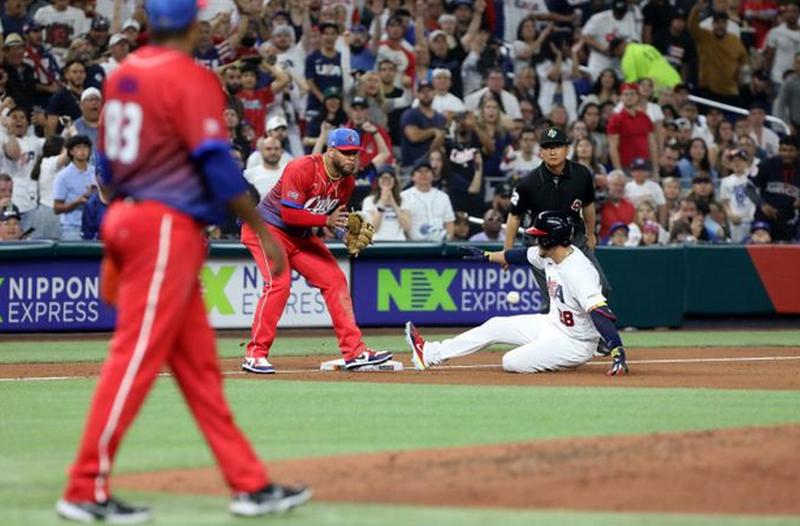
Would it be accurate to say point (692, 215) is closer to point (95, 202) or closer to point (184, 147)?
point (95, 202)

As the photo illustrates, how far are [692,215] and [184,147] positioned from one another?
49.8 feet

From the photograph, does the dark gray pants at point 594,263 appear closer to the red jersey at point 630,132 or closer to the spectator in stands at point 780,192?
the spectator in stands at point 780,192

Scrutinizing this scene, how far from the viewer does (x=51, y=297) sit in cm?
1794

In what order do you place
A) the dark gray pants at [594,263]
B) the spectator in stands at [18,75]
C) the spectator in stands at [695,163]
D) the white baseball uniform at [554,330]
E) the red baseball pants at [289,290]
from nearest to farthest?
1. the white baseball uniform at [554,330]
2. the red baseball pants at [289,290]
3. the dark gray pants at [594,263]
4. the spectator in stands at [18,75]
5. the spectator in stands at [695,163]

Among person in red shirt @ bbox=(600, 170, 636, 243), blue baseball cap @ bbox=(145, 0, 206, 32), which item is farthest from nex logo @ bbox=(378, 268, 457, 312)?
blue baseball cap @ bbox=(145, 0, 206, 32)

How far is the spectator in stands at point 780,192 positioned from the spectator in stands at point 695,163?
3.11 ft

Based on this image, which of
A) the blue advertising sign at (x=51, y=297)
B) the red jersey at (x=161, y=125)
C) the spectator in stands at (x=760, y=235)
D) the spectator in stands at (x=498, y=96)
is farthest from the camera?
the spectator in stands at (x=498, y=96)

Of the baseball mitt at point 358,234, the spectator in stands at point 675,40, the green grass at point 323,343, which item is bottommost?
the green grass at point 323,343

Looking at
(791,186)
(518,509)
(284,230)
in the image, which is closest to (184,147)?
(518,509)

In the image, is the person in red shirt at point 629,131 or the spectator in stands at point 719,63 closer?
the person in red shirt at point 629,131

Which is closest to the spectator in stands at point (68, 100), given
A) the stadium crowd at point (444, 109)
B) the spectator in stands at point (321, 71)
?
the stadium crowd at point (444, 109)

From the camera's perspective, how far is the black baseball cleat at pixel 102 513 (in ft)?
21.5

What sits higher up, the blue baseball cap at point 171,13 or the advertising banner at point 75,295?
the blue baseball cap at point 171,13

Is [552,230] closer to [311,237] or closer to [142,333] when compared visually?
[311,237]
